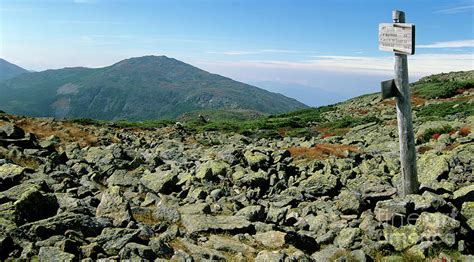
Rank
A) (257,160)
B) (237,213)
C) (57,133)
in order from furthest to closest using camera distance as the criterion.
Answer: (57,133)
(257,160)
(237,213)

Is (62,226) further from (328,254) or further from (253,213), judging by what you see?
(328,254)

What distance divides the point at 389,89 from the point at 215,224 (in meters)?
6.27

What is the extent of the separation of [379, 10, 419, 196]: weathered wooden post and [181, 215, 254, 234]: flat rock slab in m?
4.88

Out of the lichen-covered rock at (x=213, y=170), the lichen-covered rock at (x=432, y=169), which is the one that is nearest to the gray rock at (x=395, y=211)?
the lichen-covered rock at (x=432, y=169)

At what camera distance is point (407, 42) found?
10016 mm

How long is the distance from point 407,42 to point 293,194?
24.8 ft

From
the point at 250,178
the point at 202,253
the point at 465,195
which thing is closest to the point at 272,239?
the point at 202,253

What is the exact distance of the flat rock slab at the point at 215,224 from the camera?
35.6ft

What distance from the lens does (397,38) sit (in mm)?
10266

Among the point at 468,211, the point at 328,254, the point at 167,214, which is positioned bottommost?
the point at 328,254

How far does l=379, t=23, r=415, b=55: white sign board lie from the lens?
9906mm

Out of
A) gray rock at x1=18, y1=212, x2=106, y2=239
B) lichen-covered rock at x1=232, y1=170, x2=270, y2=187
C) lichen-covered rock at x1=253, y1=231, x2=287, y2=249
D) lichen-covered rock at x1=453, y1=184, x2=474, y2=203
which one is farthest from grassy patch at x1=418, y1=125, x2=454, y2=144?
gray rock at x1=18, y1=212, x2=106, y2=239

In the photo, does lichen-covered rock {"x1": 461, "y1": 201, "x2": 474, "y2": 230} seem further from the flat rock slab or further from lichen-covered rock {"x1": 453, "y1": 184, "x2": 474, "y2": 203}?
the flat rock slab

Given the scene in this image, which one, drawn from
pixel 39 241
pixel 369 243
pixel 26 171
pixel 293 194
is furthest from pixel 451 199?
pixel 26 171
